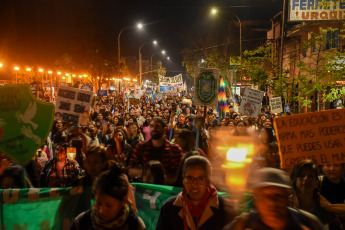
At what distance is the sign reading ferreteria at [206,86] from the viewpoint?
30.4 feet

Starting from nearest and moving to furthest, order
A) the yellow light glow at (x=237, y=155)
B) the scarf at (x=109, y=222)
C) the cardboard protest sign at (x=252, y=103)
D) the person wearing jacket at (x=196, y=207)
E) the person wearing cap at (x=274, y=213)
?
the person wearing cap at (x=274, y=213)
the scarf at (x=109, y=222)
the yellow light glow at (x=237, y=155)
the person wearing jacket at (x=196, y=207)
the cardboard protest sign at (x=252, y=103)

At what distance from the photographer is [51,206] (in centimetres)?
413

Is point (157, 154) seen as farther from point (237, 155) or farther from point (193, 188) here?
point (237, 155)

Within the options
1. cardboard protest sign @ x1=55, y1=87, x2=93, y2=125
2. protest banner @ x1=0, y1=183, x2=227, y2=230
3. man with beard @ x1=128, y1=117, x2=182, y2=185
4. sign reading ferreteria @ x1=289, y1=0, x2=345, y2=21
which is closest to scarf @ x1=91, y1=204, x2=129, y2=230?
protest banner @ x1=0, y1=183, x2=227, y2=230

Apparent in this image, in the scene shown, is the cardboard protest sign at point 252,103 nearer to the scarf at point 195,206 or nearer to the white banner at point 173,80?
the scarf at point 195,206

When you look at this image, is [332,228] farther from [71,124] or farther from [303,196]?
[71,124]

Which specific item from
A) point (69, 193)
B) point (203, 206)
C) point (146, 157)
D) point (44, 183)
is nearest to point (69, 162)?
point (44, 183)

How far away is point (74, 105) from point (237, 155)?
5.36m

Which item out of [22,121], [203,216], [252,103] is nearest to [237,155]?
[203,216]

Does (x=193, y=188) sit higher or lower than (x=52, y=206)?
higher

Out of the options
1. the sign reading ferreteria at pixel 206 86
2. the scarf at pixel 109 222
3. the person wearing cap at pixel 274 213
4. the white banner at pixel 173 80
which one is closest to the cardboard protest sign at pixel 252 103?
the sign reading ferreteria at pixel 206 86

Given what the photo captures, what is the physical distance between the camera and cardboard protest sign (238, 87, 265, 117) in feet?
41.4

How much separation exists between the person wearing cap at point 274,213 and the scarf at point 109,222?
0.82 m

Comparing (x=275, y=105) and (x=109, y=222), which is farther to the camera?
(x=275, y=105)
